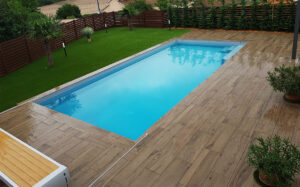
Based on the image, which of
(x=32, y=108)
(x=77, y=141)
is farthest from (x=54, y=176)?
(x=32, y=108)

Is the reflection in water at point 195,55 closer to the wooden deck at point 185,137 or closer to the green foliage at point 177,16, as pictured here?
the wooden deck at point 185,137

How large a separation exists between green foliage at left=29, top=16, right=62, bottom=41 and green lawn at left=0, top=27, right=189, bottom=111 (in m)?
1.24

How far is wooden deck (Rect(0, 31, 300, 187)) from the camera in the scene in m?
3.61

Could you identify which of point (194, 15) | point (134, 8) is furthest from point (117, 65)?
point (134, 8)

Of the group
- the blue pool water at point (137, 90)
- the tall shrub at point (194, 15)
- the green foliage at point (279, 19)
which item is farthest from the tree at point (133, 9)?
the green foliage at point (279, 19)

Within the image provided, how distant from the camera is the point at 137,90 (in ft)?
25.9

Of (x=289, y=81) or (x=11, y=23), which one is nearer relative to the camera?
(x=289, y=81)

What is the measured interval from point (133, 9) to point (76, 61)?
276 inches

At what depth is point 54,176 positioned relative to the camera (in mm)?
3244

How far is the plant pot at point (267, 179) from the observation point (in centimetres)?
307

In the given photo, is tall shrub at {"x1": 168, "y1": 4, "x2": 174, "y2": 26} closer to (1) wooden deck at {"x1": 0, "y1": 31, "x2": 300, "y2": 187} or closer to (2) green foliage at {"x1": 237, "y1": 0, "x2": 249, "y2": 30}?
(2) green foliage at {"x1": 237, "y1": 0, "x2": 249, "y2": 30}

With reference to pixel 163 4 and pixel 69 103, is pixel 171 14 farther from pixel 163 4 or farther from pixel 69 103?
pixel 69 103

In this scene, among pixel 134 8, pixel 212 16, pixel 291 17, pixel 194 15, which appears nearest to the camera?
pixel 291 17

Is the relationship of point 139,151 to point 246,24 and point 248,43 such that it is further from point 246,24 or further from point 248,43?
point 246,24
